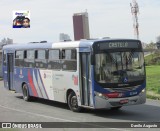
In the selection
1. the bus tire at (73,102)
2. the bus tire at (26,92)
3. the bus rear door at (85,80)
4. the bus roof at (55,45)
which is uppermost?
the bus roof at (55,45)

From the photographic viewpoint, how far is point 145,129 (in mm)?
12430

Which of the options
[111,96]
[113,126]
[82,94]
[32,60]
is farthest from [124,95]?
[32,60]

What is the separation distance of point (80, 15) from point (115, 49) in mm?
89819

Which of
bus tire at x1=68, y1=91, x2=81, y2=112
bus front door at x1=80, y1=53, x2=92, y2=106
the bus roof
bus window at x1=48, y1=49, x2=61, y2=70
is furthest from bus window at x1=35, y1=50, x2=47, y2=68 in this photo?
bus front door at x1=80, y1=53, x2=92, y2=106

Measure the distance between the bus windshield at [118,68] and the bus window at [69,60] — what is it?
5.08 ft

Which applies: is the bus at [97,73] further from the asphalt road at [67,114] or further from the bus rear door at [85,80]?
the asphalt road at [67,114]

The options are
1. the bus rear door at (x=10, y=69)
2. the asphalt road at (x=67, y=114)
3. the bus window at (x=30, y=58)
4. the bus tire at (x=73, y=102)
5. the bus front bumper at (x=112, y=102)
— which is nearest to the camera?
the asphalt road at (x=67, y=114)

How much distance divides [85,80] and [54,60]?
3102 mm

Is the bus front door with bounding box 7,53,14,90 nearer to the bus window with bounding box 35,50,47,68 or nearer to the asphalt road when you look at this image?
the bus window with bounding box 35,50,47,68

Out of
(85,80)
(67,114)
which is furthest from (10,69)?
(85,80)

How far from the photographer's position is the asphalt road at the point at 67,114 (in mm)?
A: 15055

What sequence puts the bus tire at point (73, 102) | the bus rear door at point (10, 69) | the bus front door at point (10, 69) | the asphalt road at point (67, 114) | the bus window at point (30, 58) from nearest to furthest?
the asphalt road at point (67, 114) < the bus tire at point (73, 102) < the bus window at point (30, 58) < the bus rear door at point (10, 69) < the bus front door at point (10, 69)

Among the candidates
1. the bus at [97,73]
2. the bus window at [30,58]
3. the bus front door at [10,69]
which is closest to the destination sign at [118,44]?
the bus at [97,73]

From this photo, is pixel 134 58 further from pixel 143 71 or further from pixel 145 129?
pixel 145 129
